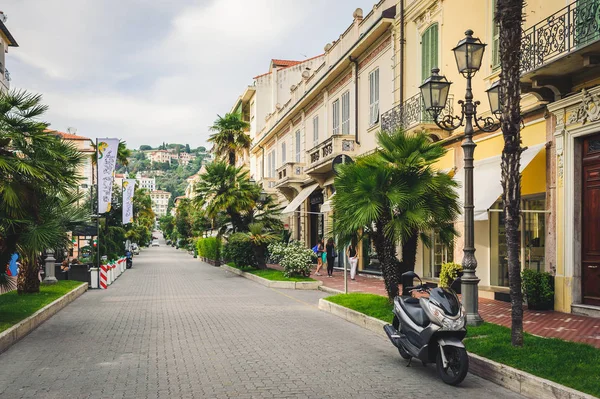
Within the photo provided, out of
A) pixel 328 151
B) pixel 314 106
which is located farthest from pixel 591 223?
pixel 314 106

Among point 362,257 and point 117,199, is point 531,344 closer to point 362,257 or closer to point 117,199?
point 362,257

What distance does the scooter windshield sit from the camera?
23.5 ft

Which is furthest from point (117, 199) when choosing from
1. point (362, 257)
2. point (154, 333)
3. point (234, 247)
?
point (154, 333)

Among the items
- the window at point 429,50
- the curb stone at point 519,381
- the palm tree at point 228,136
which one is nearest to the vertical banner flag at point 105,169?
the window at point 429,50

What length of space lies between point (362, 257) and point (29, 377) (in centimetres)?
1989

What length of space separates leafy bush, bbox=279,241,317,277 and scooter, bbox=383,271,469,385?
15.0m

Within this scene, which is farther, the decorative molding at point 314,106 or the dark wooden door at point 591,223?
the decorative molding at point 314,106

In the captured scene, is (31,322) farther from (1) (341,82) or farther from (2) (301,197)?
(2) (301,197)

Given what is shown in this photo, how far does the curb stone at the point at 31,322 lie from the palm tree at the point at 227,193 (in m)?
12.9

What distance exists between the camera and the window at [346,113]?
90.0 ft

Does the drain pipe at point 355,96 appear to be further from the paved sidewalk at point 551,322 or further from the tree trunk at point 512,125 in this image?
the tree trunk at point 512,125

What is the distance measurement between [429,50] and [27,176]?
13036 mm

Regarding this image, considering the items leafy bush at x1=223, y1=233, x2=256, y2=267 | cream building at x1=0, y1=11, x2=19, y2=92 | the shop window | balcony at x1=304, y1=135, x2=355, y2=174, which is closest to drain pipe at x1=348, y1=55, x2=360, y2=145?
balcony at x1=304, y1=135, x2=355, y2=174

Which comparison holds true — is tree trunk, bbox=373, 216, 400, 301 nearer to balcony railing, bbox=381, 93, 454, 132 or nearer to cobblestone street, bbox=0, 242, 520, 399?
cobblestone street, bbox=0, 242, 520, 399
